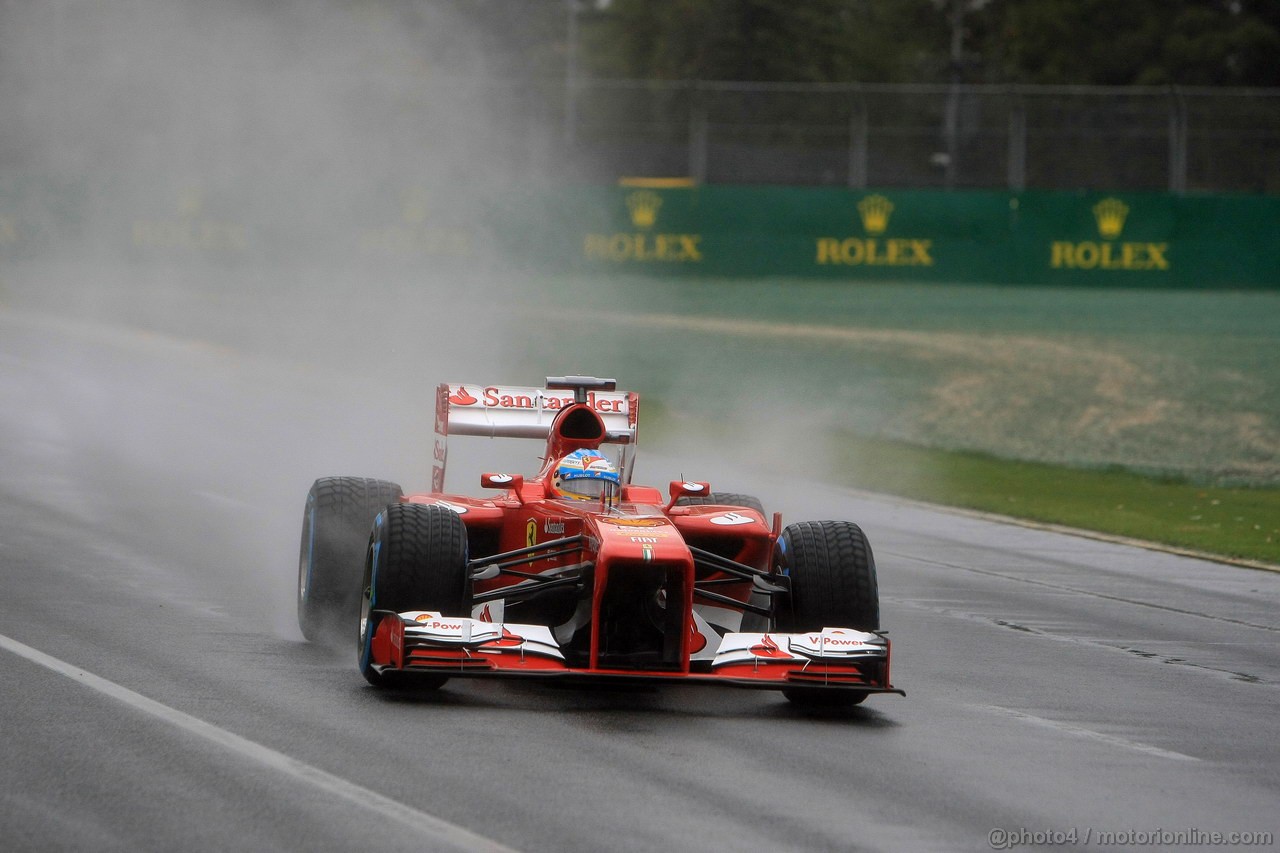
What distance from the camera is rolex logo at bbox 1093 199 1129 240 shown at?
35.7 meters

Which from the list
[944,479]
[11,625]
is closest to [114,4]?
[944,479]

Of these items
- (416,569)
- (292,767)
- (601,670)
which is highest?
(416,569)

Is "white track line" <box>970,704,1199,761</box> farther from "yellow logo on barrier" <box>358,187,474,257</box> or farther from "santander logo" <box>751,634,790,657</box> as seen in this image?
"yellow logo on barrier" <box>358,187,474,257</box>

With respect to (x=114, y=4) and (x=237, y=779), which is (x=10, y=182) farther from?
(x=237, y=779)

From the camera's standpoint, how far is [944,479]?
68.3 ft

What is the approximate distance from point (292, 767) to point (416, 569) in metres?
1.59

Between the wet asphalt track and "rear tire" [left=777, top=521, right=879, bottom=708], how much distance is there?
39 cm

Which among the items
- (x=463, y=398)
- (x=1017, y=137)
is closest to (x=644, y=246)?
(x=1017, y=137)

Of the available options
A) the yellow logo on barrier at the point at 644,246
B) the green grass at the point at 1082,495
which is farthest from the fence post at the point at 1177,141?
the green grass at the point at 1082,495

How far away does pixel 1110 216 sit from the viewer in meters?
36.0

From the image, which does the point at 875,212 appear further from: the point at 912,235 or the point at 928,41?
the point at 928,41

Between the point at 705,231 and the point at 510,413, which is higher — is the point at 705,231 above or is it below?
above

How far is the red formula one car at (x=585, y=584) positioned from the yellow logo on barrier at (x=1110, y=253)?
27364mm

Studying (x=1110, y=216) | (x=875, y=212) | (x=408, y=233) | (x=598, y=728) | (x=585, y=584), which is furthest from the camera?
(x=875, y=212)
